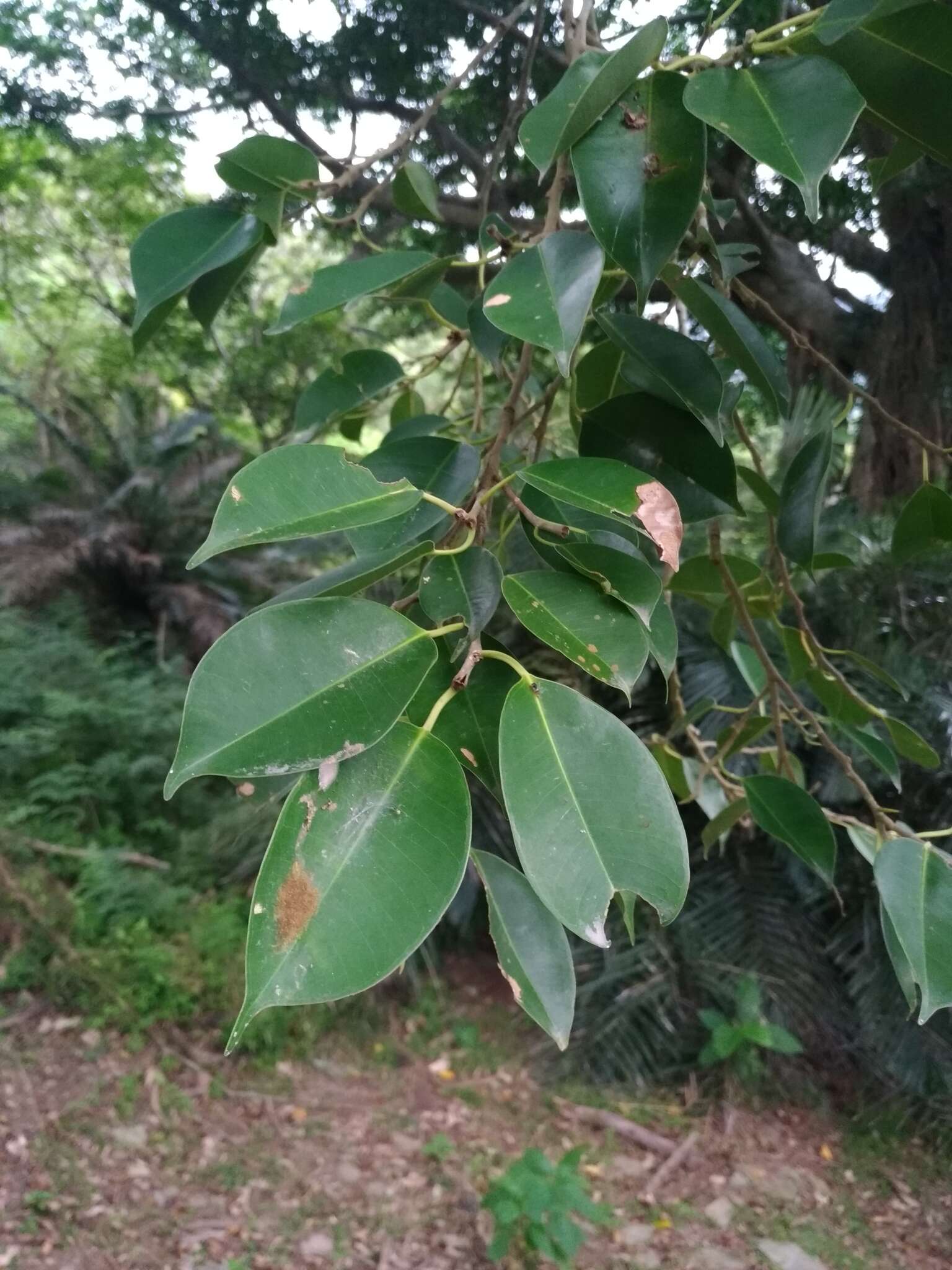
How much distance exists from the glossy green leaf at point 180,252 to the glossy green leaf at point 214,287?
0.01 m

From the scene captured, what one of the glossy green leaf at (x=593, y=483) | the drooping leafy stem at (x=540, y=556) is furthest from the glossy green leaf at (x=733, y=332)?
the glossy green leaf at (x=593, y=483)

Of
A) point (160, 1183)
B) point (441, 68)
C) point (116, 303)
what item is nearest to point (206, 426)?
point (116, 303)

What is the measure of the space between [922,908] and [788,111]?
31 cm

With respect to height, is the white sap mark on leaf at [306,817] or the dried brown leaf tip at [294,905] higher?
the white sap mark on leaf at [306,817]

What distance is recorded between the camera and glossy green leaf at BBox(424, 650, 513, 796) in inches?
12.7

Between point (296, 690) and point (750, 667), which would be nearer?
point (296, 690)

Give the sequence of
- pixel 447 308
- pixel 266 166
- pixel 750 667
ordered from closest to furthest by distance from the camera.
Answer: pixel 266 166
pixel 447 308
pixel 750 667

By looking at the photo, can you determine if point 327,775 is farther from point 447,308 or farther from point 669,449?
point 447,308

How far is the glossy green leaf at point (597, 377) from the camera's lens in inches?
18.2

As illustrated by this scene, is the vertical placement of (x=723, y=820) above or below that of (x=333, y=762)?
below

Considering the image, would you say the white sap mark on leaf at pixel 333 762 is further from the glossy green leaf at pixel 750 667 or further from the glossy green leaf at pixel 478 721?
the glossy green leaf at pixel 750 667

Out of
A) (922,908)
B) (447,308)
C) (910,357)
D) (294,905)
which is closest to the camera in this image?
(294,905)

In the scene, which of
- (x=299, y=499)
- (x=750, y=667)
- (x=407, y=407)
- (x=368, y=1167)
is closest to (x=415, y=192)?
(x=407, y=407)

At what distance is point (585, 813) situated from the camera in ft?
0.91
